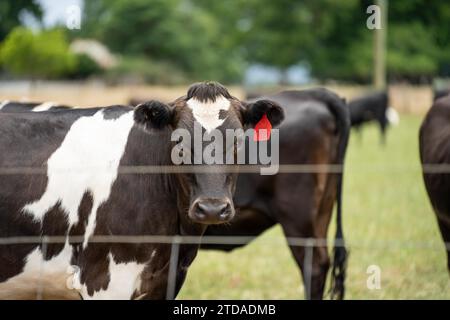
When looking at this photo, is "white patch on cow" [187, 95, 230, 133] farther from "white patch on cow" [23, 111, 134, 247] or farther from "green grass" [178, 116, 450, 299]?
"green grass" [178, 116, 450, 299]

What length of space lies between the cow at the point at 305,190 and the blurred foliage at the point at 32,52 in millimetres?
15186

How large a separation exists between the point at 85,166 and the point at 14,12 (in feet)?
49.1

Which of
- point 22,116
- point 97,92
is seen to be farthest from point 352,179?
point 97,92

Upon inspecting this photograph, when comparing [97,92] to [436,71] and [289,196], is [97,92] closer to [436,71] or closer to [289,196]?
[436,71]

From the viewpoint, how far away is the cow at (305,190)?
5.08m

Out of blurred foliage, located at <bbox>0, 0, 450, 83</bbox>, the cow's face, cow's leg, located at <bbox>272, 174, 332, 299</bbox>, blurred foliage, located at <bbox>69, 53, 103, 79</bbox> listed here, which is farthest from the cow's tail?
blurred foliage, located at <bbox>69, 53, 103, 79</bbox>

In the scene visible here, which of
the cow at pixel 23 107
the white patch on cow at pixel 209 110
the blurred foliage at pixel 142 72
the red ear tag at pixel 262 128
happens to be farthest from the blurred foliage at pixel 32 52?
the blurred foliage at pixel 142 72

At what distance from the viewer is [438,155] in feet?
16.5

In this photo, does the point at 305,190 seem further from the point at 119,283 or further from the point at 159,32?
the point at 159,32

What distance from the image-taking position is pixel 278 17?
134 feet

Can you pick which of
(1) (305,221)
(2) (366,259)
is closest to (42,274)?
(1) (305,221)

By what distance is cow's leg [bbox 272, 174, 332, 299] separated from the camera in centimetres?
504

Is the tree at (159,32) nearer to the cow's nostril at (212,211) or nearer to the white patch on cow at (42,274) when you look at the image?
the white patch on cow at (42,274)
